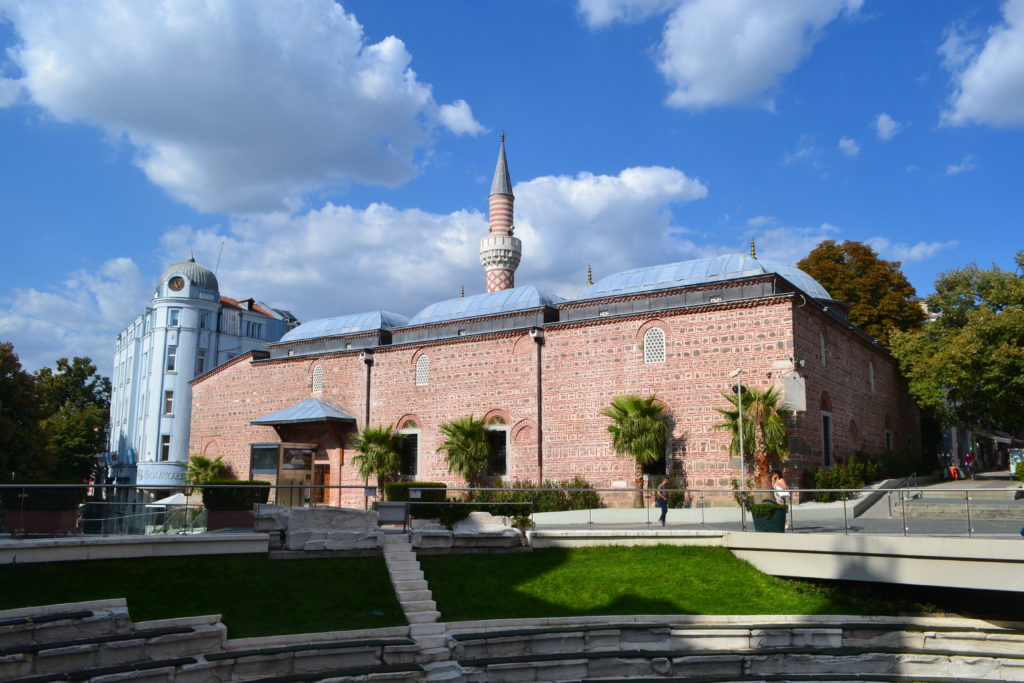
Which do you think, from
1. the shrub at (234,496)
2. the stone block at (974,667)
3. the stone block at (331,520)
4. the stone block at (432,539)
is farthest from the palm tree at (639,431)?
the shrub at (234,496)

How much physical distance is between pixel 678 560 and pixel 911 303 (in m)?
27.2

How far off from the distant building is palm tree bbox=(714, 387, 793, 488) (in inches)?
1201

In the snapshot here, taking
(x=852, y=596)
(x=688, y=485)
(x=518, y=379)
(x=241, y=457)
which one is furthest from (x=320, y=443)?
(x=852, y=596)

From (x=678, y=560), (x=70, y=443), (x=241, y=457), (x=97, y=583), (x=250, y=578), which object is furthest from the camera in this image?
(x=70, y=443)

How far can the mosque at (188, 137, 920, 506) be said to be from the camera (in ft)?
71.5

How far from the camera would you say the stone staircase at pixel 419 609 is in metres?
10.5

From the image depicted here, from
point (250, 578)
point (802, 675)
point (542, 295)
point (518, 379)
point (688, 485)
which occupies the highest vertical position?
point (542, 295)

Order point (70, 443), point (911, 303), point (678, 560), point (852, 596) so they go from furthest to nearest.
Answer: point (70, 443) → point (911, 303) → point (678, 560) → point (852, 596)

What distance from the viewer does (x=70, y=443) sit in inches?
1795

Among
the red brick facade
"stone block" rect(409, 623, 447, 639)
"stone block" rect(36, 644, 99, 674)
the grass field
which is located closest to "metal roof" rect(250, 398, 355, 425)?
the red brick facade

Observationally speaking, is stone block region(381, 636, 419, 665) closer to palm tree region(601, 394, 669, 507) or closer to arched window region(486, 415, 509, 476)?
palm tree region(601, 394, 669, 507)

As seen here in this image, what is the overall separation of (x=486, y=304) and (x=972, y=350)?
1693 cm

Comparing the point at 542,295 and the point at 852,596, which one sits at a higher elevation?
the point at 542,295

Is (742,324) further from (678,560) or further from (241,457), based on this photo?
(241,457)
